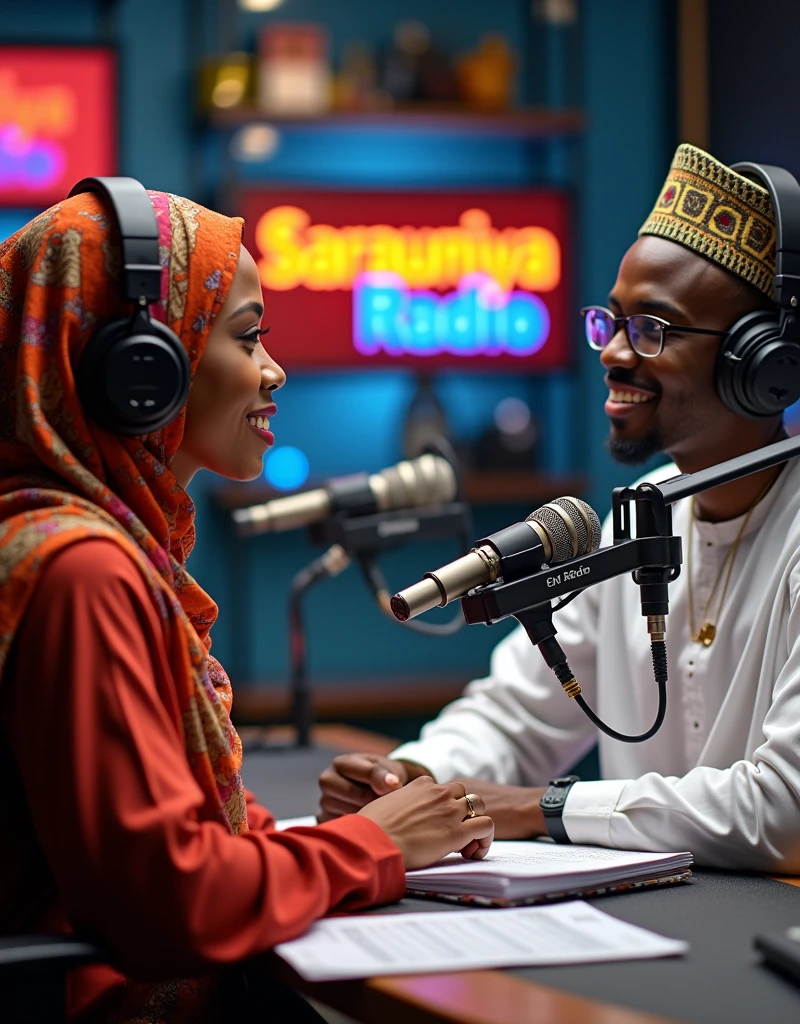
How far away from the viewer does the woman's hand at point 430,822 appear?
1.36 meters

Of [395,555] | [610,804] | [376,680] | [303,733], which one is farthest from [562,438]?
[610,804]

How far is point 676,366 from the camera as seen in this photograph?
6.08 ft

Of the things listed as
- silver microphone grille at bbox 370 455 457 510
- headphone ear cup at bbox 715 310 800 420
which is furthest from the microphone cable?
silver microphone grille at bbox 370 455 457 510

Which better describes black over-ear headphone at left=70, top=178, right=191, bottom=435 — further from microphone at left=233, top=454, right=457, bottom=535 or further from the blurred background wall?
the blurred background wall

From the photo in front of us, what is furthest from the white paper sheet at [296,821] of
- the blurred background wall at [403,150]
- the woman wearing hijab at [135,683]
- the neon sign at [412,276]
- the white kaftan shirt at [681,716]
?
the neon sign at [412,276]

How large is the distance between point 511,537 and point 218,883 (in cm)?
44

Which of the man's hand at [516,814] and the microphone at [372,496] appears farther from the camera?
the microphone at [372,496]

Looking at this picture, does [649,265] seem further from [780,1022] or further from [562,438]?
[562,438]

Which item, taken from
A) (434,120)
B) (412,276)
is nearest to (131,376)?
(412,276)

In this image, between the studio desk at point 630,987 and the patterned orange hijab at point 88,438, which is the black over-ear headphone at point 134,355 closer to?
the patterned orange hijab at point 88,438

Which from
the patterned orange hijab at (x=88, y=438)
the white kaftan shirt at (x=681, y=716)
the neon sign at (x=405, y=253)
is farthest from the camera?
the neon sign at (x=405, y=253)

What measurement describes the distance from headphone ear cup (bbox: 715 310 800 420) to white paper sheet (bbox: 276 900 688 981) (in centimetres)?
77

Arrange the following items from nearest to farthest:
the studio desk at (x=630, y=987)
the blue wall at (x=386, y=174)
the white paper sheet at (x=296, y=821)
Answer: the studio desk at (x=630, y=987) < the white paper sheet at (x=296, y=821) < the blue wall at (x=386, y=174)

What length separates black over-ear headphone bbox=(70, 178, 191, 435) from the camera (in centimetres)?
126
